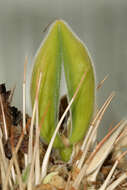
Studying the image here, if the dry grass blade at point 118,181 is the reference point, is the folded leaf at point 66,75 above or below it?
above

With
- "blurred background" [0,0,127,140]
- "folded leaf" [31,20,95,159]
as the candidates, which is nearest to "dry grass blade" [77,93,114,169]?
"folded leaf" [31,20,95,159]

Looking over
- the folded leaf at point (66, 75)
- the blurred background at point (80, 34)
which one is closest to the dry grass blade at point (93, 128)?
the folded leaf at point (66, 75)

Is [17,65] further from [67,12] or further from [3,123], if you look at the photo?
[3,123]

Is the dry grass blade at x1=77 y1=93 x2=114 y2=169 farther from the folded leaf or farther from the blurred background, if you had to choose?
the blurred background

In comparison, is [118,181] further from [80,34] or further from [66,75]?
[80,34]

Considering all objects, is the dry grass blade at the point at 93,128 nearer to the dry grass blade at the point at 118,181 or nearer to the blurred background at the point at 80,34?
the dry grass blade at the point at 118,181

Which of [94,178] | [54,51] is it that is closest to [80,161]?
[94,178]

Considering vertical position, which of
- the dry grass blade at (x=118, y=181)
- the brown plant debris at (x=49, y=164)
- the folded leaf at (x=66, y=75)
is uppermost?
the folded leaf at (x=66, y=75)

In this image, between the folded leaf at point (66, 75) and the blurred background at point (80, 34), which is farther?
the blurred background at point (80, 34)

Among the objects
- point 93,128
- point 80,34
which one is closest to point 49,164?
point 93,128
